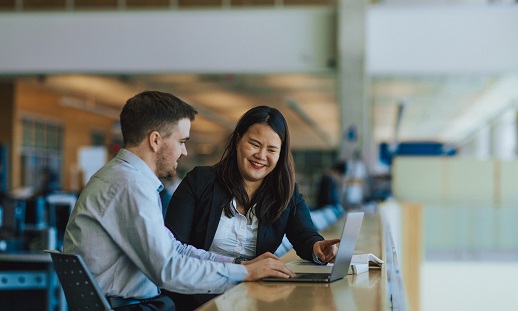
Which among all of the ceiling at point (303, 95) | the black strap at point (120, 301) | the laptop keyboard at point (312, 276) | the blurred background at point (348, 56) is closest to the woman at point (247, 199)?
the laptop keyboard at point (312, 276)

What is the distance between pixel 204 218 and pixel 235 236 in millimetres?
138

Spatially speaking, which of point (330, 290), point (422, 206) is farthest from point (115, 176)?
point (422, 206)

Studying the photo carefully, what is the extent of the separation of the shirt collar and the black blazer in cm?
55

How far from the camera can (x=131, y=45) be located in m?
13.6

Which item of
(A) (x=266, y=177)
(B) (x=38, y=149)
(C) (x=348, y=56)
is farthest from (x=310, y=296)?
(B) (x=38, y=149)

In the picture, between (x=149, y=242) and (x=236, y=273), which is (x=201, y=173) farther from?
(x=149, y=242)

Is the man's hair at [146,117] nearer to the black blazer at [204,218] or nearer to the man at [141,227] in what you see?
the man at [141,227]

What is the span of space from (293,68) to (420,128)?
54.7ft

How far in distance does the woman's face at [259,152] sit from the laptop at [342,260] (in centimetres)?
50

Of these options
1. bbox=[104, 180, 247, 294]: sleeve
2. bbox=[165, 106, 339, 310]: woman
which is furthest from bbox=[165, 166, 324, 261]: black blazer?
bbox=[104, 180, 247, 294]: sleeve

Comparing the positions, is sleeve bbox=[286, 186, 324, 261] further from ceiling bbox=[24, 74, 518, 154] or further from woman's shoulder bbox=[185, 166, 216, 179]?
ceiling bbox=[24, 74, 518, 154]

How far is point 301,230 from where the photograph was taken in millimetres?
3043

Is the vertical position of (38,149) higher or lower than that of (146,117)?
higher

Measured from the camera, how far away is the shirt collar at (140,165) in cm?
233
